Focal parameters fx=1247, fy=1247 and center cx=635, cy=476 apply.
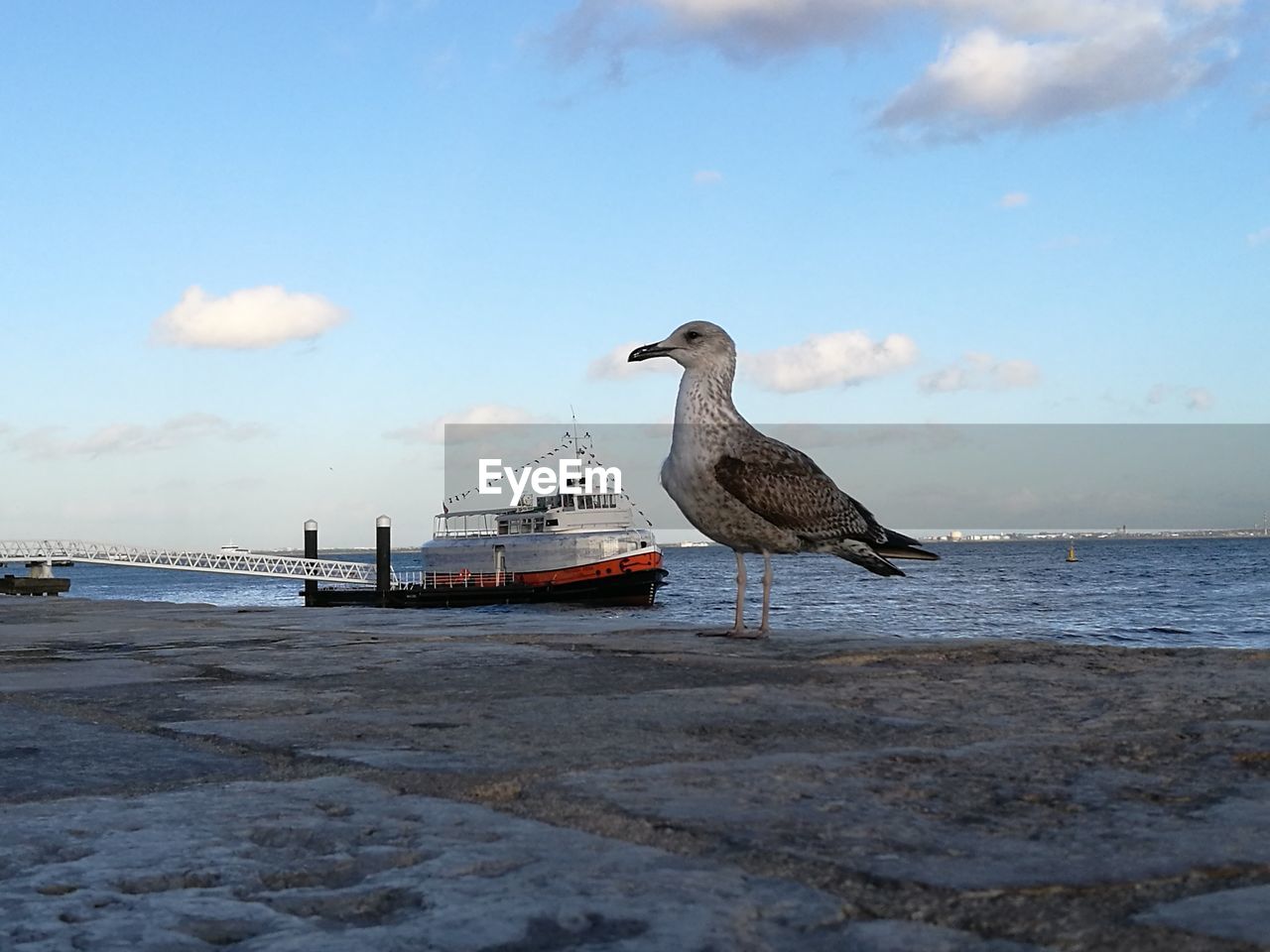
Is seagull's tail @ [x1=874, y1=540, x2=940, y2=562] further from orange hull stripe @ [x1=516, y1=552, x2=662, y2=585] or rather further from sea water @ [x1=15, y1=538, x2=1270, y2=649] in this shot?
orange hull stripe @ [x1=516, y1=552, x2=662, y2=585]

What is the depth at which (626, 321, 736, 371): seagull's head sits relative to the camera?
4.85m

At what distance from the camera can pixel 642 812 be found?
50.6 inches

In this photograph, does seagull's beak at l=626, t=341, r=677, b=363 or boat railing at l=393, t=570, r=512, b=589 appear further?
boat railing at l=393, t=570, r=512, b=589

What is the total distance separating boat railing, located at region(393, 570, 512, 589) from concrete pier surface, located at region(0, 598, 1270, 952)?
35563 millimetres

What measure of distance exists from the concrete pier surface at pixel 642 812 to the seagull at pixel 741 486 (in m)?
1.74

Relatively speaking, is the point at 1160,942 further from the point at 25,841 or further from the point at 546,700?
the point at 546,700

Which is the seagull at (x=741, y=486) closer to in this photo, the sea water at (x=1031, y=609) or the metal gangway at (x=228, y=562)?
the sea water at (x=1031, y=609)

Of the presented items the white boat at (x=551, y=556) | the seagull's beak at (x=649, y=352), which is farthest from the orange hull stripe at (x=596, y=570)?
the seagull's beak at (x=649, y=352)

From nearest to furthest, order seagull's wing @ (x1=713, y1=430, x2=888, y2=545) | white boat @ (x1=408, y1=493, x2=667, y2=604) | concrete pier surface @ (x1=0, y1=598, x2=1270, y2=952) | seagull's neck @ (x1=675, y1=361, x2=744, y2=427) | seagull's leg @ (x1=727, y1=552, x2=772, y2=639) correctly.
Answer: concrete pier surface @ (x1=0, y1=598, x2=1270, y2=952) → seagull's leg @ (x1=727, y1=552, x2=772, y2=639) → seagull's wing @ (x1=713, y1=430, x2=888, y2=545) → seagull's neck @ (x1=675, y1=361, x2=744, y2=427) → white boat @ (x1=408, y1=493, x2=667, y2=604)

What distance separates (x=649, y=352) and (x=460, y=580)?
35.5 m

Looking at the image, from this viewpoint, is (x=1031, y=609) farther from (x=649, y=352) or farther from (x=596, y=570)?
(x=649, y=352)

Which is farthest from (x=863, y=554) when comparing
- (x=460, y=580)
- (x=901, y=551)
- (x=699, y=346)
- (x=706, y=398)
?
(x=460, y=580)

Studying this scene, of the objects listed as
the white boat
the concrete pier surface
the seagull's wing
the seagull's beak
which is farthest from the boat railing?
the concrete pier surface

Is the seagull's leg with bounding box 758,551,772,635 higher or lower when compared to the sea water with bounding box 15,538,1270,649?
higher
